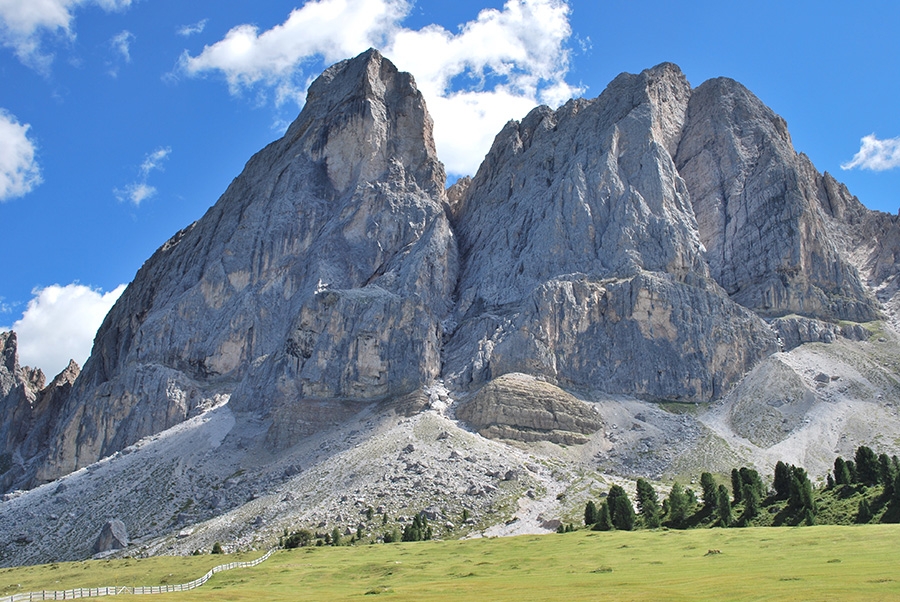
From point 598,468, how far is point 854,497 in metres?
47.9

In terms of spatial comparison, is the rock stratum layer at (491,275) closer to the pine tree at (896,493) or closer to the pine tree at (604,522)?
the pine tree at (604,522)

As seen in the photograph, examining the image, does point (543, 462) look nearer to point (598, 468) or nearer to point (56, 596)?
point (598, 468)

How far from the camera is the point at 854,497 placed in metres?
70.6

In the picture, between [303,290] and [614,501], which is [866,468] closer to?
[614,501]

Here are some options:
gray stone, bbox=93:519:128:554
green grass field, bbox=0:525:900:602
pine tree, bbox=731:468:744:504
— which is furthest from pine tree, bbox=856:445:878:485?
gray stone, bbox=93:519:128:554

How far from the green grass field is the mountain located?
25003 millimetres

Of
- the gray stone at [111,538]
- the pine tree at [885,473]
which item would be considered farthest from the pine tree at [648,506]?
the gray stone at [111,538]

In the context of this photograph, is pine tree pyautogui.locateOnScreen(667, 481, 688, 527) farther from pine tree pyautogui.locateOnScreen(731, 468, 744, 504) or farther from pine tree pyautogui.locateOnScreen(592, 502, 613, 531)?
Answer: pine tree pyautogui.locateOnScreen(592, 502, 613, 531)

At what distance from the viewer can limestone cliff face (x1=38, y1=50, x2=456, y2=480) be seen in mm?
142375

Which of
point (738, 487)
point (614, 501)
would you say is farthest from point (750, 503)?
point (614, 501)

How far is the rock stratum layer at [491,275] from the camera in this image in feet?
452

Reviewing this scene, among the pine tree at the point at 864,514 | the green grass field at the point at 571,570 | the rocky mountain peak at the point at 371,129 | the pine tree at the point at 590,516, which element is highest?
the rocky mountain peak at the point at 371,129

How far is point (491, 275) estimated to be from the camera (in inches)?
6309

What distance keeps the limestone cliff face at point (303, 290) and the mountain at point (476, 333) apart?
0.56 metres
